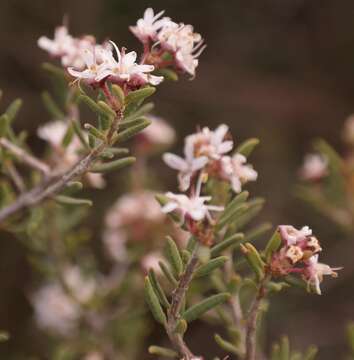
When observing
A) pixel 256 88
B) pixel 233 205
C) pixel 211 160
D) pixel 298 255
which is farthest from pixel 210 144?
pixel 256 88

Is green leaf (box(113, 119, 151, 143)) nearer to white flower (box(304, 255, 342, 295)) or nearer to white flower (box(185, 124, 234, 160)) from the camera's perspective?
white flower (box(185, 124, 234, 160))

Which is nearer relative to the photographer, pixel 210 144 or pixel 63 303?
pixel 210 144

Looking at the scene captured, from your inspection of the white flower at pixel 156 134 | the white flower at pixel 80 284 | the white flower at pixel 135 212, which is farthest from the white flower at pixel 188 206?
the white flower at pixel 156 134

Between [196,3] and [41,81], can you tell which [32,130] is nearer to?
[41,81]

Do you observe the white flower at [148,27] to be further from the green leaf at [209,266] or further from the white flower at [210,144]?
the green leaf at [209,266]

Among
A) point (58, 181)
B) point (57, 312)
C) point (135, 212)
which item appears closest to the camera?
point (58, 181)

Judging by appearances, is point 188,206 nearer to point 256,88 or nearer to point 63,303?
point 63,303

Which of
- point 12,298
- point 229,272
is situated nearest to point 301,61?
point 12,298
